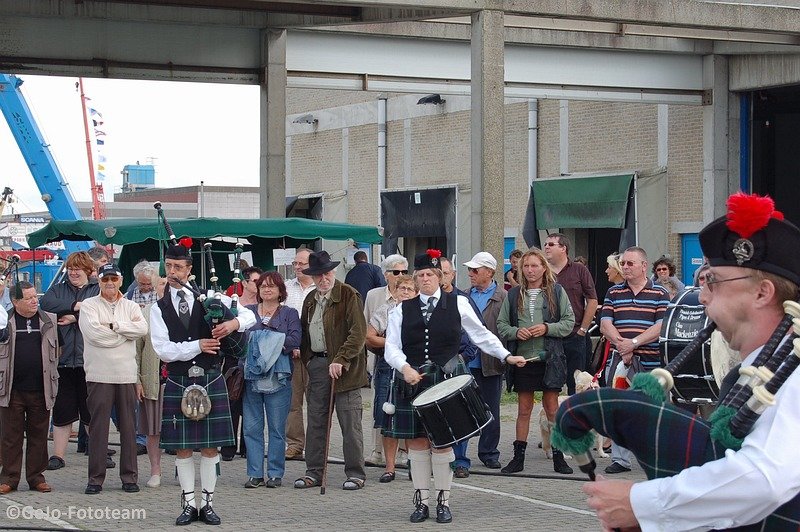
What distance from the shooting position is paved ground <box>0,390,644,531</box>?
28.5ft

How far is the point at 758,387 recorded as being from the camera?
2559 millimetres

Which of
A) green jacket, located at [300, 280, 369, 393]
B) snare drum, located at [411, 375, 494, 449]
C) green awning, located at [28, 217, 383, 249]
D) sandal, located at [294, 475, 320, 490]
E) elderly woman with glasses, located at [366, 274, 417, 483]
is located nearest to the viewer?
snare drum, located at [411, 375, 494, 449]

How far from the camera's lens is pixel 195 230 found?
645 inches

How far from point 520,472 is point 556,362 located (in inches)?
41.0

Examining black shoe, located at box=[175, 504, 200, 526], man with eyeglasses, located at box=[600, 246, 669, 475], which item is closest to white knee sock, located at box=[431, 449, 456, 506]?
black shoe, located at box=[175, 504, 200, 526]

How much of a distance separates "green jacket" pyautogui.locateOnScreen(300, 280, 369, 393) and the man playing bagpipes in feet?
23.5

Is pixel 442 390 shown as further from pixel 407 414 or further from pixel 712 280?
pixel 712 280

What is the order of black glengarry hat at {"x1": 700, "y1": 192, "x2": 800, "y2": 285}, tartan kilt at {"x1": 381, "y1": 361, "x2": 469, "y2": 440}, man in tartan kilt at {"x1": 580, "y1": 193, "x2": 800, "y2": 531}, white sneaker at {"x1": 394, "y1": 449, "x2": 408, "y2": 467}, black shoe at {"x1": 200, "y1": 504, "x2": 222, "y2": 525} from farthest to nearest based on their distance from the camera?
white sneaker at {"x1": 394, "y1": 449, "x2": 408, "y2": 467} → tartan kilt at {"x1": 381, "y1": 361, "x2": 469, "y2": 440} → black shoe at {"x1": 200, "y1": 504, "x2": 222, "y2": 525} → black glengarry hat at {"x1": 700, "y1": 192, "x2": 800, "y2": 285} → man in tartan kilt at {"x1": 580, "y1": 193, "x2": 800, "y2": 531}

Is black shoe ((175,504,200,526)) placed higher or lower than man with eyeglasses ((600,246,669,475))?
lower

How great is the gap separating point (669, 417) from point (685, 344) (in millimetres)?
6900

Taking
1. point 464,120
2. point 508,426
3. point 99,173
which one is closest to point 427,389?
point 508,426

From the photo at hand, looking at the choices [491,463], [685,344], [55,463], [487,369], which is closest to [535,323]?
[487,369]

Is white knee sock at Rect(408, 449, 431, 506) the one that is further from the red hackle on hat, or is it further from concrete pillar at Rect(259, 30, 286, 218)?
concrete pillar at Rect(259, 30, 286, 218)

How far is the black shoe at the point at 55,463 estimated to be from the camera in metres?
11.2
